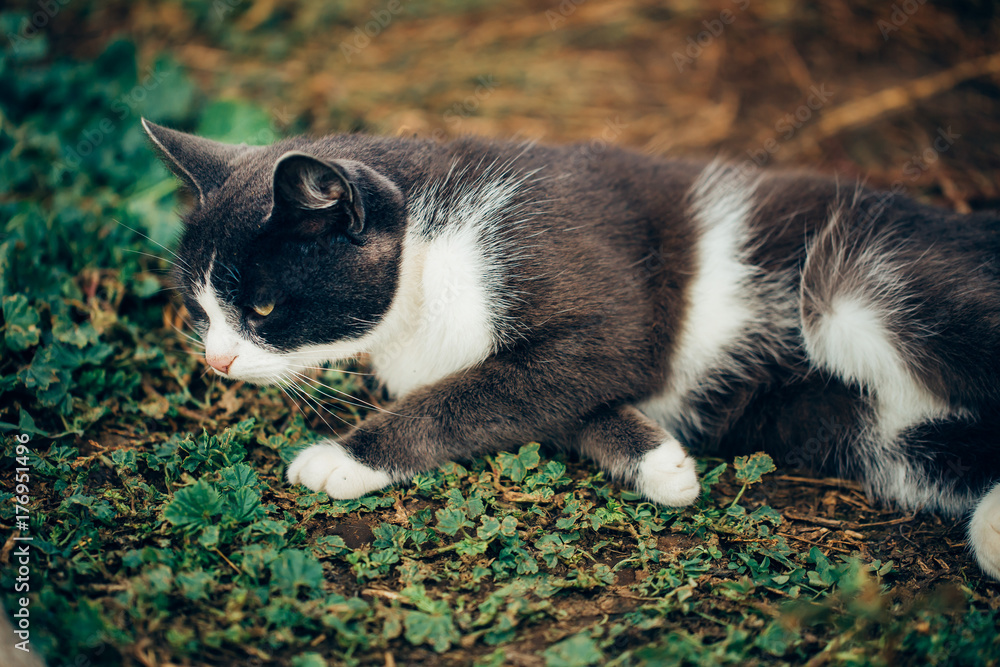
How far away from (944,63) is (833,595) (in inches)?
148

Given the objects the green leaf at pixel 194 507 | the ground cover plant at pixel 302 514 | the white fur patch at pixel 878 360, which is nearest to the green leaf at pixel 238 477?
the ground cover plant at pixel 302 514

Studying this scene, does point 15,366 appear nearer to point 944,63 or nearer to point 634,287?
point 634,287

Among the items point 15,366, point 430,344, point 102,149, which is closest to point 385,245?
point 430,344

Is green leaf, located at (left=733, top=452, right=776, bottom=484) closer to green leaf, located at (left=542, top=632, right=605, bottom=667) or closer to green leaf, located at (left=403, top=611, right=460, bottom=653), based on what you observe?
green leaf, located at (left=542, top=632, right=605, bottom=667)

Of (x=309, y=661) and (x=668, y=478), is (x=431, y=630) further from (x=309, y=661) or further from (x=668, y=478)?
(x=668, y=478)

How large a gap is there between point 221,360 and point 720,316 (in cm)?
171

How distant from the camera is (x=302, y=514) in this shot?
1997 millimetres

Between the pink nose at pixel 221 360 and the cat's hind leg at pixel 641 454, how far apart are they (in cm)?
119

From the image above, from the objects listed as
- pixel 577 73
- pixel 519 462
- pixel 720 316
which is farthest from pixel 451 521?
pixel 577 73

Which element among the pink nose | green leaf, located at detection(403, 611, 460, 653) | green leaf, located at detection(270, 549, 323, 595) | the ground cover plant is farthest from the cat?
green leaf, located at detection(403, 611, 460, 653)

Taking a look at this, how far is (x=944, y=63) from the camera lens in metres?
4.02

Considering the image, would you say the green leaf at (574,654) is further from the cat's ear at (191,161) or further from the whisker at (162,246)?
the cat's ear at (191,161)

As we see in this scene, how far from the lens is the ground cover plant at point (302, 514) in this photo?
159 centimetres

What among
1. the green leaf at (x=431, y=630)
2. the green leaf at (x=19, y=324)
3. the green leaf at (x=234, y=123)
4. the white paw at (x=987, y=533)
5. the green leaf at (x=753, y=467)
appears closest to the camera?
the green leaf at (x=431, y=630)
